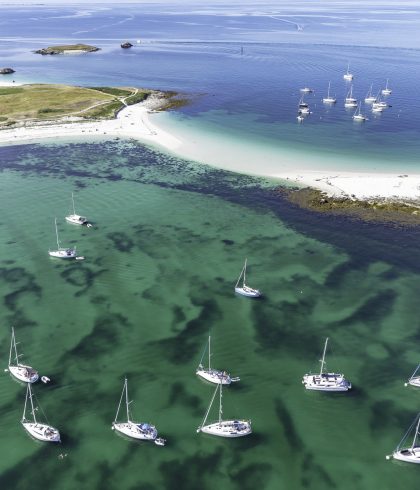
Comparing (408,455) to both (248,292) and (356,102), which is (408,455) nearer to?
(248,292)

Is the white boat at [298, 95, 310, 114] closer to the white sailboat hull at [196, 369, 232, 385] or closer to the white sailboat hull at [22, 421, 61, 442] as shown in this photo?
the white sailboat hull at [196, 369, 232, 385]

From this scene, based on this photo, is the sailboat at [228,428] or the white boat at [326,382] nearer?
the sailboat at [228,428]

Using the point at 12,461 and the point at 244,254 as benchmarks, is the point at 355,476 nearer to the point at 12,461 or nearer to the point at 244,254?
the point at 12,461

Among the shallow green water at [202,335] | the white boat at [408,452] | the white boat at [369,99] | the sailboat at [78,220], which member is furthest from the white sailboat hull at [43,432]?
the white boat at [369,99]

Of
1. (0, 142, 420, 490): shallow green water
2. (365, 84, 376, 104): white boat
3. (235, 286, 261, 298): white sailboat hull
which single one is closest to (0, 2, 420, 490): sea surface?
(0, 142, 420, 490): shallow green water

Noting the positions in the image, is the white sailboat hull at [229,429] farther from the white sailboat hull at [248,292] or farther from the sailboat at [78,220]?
the sailboat at [78,220]

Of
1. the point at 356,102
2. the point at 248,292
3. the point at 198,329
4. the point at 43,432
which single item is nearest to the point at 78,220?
the point at 198,329
